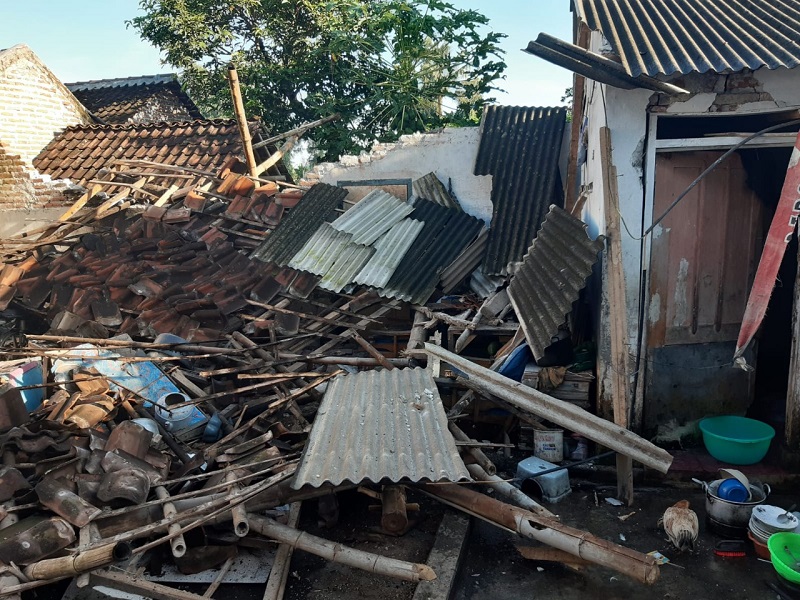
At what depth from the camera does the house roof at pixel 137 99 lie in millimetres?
18109

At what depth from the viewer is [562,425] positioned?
17.2ft

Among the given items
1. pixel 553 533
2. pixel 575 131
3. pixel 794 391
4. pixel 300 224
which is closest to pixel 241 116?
pixel 300 224

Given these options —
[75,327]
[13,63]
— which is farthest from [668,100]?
[13,63]

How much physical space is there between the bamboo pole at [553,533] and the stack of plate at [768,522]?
4.57 ft

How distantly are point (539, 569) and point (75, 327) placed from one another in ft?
24.8

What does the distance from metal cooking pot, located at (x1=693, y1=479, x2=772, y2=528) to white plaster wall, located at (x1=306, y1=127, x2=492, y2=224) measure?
22.0ft

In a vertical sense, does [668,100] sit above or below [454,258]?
above

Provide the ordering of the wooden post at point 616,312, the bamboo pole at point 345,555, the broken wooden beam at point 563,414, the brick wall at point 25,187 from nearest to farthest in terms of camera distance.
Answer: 1. the bamboo pole at point 345,555
2. the broken wooden beam at point 563,414
3. the wooden post at point 616,312
4. the brick wall at point 25,187

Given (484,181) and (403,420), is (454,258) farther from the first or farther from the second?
(403,420)

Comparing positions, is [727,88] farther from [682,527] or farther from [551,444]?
[682,527]

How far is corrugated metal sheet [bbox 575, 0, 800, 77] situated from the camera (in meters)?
4.93

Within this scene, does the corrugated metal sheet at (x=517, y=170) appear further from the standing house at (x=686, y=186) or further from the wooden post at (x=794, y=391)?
the wooden post at (x=794, y=391)

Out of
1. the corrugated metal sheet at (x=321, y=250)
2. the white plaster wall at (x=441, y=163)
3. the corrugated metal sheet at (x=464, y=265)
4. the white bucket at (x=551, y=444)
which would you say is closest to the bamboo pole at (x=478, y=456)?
the white bucket at (x=551, y=444)

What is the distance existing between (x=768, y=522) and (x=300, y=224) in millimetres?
7972
